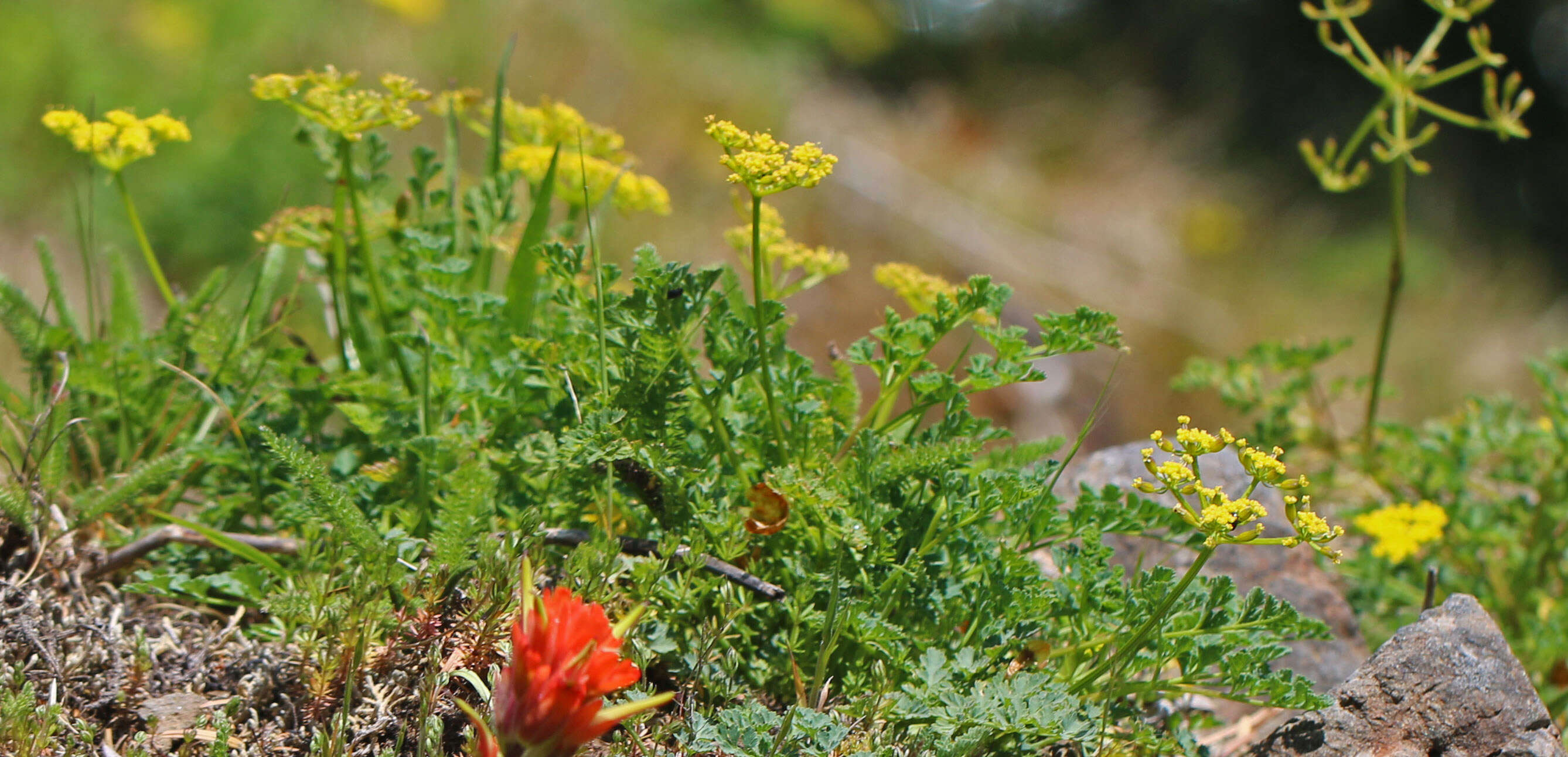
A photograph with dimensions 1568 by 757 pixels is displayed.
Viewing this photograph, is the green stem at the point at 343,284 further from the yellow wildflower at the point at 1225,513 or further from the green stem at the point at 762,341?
the yellow wildflower at the point at 1225,513

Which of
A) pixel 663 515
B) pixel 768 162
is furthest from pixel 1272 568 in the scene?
pixel 768 162

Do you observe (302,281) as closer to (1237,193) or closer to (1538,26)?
(1237,193)

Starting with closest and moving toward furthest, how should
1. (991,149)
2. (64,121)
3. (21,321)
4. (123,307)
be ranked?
(64,121), (21,321), (123,307), (991,149)

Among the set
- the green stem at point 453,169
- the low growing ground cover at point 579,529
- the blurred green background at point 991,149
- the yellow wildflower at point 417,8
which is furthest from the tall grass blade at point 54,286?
the yellow wildflower at point 417,8

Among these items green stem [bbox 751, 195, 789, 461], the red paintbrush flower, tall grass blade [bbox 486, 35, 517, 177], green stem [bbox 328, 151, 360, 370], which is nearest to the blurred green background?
tall grass blade [bbox 486, 35, 517, 177]

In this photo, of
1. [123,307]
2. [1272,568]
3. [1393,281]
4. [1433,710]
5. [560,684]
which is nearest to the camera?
[560,684]

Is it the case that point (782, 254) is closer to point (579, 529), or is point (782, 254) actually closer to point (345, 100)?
point (579, 529)
